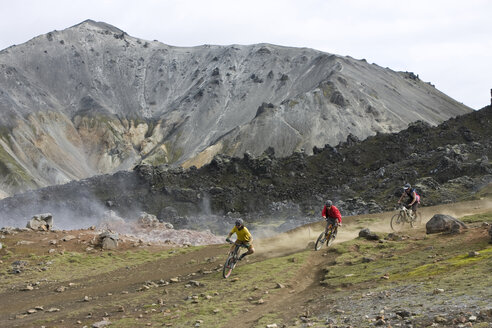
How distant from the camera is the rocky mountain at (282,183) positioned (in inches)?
2557

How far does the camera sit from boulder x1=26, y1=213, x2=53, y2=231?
1545 inches

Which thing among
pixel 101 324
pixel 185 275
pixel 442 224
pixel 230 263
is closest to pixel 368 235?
pixel 442 224

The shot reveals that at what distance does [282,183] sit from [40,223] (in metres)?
45.1

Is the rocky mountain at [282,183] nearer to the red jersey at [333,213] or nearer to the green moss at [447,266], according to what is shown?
the red jersey at [333,213]

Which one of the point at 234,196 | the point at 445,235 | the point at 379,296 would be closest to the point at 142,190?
the point at 234,196

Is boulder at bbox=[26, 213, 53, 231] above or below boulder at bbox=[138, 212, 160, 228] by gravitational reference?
above

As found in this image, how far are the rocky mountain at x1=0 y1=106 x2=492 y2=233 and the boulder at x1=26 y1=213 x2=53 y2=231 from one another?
2751 centimetres

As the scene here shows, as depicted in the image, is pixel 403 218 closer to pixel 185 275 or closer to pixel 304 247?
pixel 304 247

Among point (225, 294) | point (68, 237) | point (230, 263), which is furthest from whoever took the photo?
point (68, 237)

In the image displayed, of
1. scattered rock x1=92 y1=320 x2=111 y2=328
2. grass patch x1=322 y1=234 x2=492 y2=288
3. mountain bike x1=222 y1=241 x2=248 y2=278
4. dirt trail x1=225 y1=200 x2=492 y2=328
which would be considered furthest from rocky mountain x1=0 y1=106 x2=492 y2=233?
scattered rock x1=92 y1=320 x2=111 y2=328

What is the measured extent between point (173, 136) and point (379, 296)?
586ft

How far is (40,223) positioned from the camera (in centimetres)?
3962

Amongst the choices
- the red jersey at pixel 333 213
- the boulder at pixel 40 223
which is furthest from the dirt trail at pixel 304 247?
the boulder at pixel 40 223

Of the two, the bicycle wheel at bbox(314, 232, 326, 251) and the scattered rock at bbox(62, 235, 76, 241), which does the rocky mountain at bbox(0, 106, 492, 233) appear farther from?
the bicycle wheel at bbox(314, 232, 326, 251)
